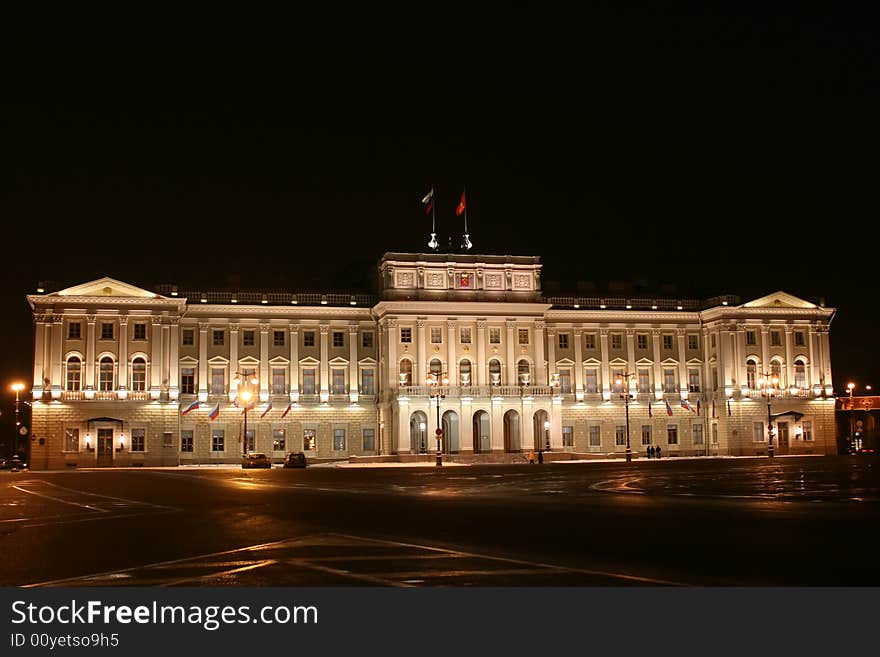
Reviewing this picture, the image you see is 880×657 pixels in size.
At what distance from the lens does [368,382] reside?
90.1m

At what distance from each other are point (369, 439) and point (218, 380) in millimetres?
14086

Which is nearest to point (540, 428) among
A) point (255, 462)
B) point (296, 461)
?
point (296, 461)

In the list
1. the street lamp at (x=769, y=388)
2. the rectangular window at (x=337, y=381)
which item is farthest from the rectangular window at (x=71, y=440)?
the street lamp at (x=769, y=388)

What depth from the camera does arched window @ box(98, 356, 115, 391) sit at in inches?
3169

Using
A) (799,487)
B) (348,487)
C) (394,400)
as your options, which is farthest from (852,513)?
(394,400)

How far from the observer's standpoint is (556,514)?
25531mm

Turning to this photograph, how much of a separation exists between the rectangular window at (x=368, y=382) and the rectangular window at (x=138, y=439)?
19.2m

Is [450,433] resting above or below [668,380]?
below

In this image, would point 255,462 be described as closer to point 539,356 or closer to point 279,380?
point 279,380

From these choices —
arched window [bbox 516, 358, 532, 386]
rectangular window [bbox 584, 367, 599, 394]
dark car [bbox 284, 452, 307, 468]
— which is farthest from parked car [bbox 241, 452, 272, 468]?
rectangular window [bbox 584, 367, 599, 394]

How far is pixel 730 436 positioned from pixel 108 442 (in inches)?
2145

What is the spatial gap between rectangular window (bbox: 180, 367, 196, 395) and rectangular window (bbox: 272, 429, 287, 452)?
780cm

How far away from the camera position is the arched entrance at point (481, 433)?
284 feet

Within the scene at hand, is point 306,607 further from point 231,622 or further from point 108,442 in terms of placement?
point 108,442
